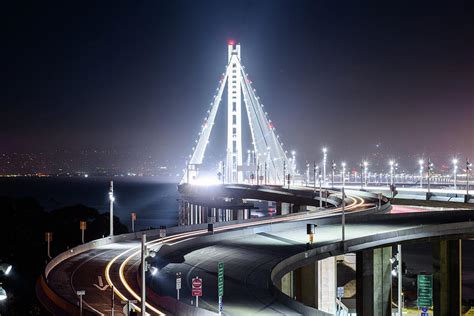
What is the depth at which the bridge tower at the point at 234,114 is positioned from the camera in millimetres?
103062

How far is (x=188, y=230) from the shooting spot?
47.9 m

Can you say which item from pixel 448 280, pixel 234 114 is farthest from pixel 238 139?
pixel 448 280

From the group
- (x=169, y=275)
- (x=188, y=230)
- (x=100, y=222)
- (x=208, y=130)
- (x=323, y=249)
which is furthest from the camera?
(x=208, y=130)

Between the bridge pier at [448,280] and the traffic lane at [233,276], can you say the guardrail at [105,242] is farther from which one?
the bridge pier at [448,280]

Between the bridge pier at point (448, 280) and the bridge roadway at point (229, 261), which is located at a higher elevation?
the bridge roadway at point (229, 261)

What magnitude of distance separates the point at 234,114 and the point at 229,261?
241 feet

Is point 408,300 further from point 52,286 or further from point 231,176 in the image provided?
point 231,176

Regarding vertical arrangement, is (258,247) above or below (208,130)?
below

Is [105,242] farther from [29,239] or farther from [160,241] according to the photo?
[29,239]

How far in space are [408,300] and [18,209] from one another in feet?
203

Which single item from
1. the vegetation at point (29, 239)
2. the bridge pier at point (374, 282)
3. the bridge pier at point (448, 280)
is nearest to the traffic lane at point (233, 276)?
the bridge pier at point (374, 282)

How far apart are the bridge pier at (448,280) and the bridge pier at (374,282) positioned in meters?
6.46

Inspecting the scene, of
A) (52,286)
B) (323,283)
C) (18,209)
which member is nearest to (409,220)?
(323,283)

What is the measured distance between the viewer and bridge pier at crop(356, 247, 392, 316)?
39156 millimetres
